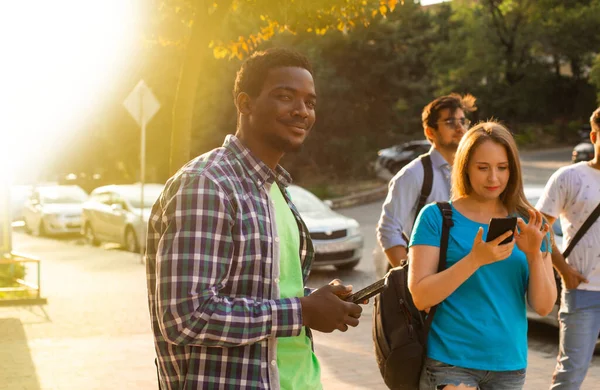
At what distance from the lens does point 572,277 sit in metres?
5.40

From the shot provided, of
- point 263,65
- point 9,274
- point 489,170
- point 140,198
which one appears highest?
point 263,65

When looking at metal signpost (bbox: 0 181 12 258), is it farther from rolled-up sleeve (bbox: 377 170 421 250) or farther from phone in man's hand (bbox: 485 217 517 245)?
phone in man's hand (bbox: 485 217 517 245)

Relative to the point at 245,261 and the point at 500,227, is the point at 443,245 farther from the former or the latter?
the point at 245,261

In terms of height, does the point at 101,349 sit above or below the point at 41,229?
above

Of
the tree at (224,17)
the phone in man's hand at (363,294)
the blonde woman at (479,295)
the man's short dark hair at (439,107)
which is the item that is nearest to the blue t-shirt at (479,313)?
the blonde woman at (479,295)

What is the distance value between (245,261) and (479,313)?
149 centimetres

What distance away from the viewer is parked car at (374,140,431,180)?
38750mm

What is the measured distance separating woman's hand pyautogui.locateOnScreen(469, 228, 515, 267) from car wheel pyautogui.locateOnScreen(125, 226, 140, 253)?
1720cm

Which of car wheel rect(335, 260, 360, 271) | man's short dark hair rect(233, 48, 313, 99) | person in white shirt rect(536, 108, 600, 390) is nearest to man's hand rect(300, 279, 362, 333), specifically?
man's short dark hair rect(233, 48, 313, 99)

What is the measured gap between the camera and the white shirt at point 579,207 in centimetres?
546

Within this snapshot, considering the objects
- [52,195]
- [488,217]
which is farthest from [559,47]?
[488,217]

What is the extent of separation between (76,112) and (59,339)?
29.8 metres

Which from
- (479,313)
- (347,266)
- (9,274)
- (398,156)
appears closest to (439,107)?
(479,313)

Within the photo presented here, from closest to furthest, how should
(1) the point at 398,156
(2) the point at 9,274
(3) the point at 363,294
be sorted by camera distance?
1. (3) the point at 363,294
2. (2) the point at 9,274
3. (1) the point at 398,156
